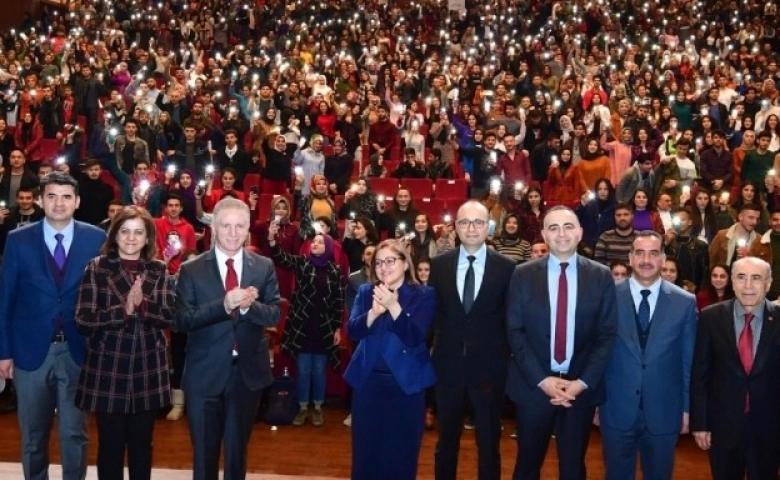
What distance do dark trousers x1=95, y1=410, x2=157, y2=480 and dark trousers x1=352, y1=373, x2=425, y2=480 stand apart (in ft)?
2.89

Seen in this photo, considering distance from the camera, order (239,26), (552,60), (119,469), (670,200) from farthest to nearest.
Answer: (239,26) → (552,60) → (670,200) → (119,469)

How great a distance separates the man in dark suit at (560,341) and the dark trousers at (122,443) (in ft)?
5.17

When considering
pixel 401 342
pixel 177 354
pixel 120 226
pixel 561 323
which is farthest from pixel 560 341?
pixel 177 354

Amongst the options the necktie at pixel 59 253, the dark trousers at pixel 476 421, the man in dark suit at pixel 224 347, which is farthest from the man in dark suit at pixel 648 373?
the necktie at pixel 59 253

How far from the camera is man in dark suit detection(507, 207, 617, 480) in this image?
398 cm

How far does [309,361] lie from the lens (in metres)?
6.43

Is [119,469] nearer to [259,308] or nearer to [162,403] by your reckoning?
[162,403]

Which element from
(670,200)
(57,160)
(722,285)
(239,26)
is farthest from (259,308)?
(239,26)

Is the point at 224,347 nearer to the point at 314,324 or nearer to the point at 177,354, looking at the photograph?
the point at 314,324

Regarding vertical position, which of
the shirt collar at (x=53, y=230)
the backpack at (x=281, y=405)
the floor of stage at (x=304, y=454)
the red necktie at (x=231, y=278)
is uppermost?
the shirt collar at (x=53, y=230)

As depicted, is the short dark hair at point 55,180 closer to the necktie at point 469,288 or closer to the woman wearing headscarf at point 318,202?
the necktie at point 469,288

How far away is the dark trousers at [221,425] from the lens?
3.95 meters

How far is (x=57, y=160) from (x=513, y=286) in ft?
24.8

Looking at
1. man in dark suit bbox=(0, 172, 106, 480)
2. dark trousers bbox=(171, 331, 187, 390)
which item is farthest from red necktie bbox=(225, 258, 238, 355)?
dark trousers bbox=(171, 331, 187, 390)
